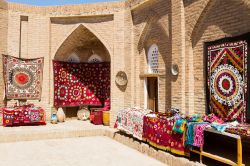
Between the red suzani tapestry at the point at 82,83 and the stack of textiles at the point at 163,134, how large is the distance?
5542mm

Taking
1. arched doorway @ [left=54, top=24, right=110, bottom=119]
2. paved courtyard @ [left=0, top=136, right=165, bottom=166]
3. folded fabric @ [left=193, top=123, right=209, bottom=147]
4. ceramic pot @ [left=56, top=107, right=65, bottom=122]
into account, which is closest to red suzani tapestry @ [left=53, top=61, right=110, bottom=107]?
arched doorway @ [left=54, top=24, right=110, bottom=119]

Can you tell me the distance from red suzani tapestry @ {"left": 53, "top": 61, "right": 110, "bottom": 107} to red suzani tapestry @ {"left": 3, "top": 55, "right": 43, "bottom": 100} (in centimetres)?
89

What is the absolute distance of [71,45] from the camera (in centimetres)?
1229

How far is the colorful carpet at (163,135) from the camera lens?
6098mm

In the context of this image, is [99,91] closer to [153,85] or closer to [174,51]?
[153,85]

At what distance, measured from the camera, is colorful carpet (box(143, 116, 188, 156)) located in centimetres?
610

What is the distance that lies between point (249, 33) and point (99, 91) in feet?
Answer: 27.0

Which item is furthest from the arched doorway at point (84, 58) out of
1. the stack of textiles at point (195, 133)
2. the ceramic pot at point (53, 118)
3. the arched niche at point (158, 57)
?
the stack of textiles at point (195, 133)

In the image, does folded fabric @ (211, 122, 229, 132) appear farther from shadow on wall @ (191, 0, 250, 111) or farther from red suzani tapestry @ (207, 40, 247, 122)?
shadow on wall @ (191, 0, 250, 111)

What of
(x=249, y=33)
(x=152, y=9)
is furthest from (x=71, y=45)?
(x=249, y=33)

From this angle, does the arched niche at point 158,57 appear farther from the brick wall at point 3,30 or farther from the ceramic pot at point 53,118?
the brick wall at point 3,30

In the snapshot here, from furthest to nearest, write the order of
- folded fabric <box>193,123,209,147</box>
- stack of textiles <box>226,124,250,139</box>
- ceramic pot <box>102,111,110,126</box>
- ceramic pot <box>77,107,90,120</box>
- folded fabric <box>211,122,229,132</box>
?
ceramic pot <box>77,107,90,120</box>
ceramic pot <box>102,111,110,126</box>
folded fabric <box>193,123,209,147</box>
folded fabric <box>211,122,229,132</box>
stack of textiles <box>226,124,250,139</box>

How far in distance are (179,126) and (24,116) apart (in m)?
6.64

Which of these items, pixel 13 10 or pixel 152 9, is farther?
pixel 13 10
